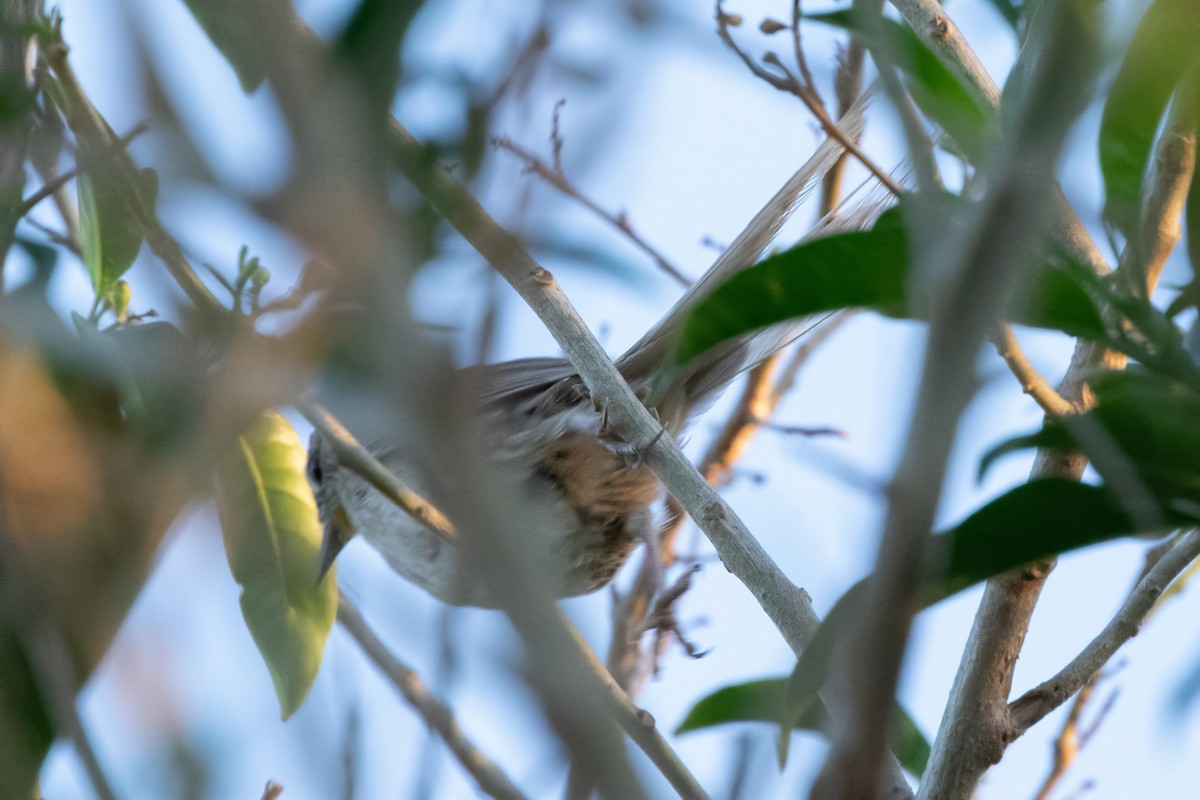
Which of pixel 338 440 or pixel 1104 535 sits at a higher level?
pixel 338 440

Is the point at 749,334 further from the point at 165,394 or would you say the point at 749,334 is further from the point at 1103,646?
the point at 165,394

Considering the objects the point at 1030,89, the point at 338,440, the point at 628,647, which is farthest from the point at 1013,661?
the point at 1030,89

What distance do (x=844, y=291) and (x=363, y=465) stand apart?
1.01m

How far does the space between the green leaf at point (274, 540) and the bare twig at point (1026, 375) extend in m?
1.49

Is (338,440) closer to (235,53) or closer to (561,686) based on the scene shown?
(235,53)

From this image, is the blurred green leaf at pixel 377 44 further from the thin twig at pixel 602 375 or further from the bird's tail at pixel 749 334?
the bird's tail at pixel 749 334

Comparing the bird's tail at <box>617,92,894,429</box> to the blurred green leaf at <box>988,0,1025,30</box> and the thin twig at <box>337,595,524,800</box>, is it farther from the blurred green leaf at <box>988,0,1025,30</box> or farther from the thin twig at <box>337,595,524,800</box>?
the thin twig at <box>337,595,524,800</box>

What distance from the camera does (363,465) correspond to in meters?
2.19

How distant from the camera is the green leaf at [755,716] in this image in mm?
2086

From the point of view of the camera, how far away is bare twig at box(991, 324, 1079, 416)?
1.90m

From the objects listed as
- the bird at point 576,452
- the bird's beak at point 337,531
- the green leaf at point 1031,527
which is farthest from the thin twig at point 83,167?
the bird's beak at point 337,531

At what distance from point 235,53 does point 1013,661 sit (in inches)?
58.0

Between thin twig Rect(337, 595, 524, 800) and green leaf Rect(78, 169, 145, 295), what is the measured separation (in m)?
0.90

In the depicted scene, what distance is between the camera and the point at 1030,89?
0.77 meters
